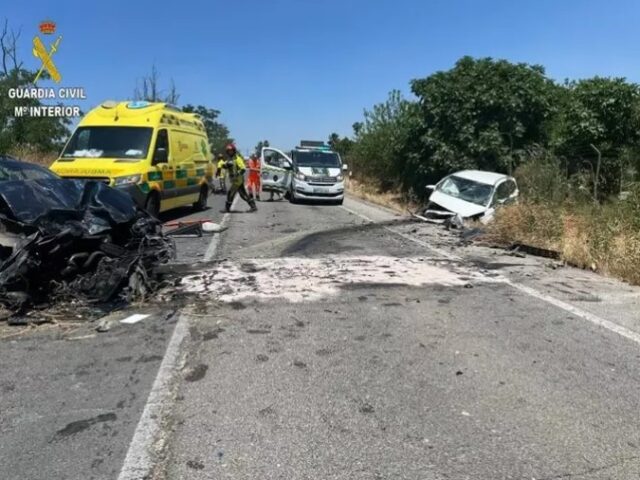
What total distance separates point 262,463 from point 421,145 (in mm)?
20970

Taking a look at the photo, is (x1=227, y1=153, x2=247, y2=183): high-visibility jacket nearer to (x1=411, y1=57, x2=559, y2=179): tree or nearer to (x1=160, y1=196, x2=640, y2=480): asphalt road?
(x1=411, y1=57, x2=559, y2=179): tree

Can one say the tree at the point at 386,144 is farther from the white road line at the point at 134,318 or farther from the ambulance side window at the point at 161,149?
the white road line at the point at 134,318

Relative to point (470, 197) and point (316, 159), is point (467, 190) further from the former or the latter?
point (316, 159)

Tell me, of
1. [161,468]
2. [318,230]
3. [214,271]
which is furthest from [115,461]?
[318,230]

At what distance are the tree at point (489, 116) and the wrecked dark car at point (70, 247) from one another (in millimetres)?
15338

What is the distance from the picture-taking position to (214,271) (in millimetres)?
8211

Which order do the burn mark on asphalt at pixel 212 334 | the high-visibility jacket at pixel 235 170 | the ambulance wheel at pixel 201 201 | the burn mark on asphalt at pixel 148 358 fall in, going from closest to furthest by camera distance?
the burn mark on asphalt at pixel 148 358, the burn mark on asphalt at pixel 212 334, the high-visibility jacket at pixel 235 170, the ambulance wheel at pixel 201 201

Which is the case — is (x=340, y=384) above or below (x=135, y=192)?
below

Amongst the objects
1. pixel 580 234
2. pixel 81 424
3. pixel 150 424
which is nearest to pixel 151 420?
pixel 150 424

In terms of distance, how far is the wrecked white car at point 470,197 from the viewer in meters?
14.3

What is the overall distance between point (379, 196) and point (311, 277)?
20.4 m

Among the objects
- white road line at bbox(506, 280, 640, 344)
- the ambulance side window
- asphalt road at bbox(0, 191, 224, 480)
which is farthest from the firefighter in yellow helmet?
asphalt road at bbox(0, 191, 224, 480)

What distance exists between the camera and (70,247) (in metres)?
6.43

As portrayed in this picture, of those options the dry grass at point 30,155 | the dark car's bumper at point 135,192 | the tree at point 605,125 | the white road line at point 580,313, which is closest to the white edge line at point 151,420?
the white road line at point 580,313
